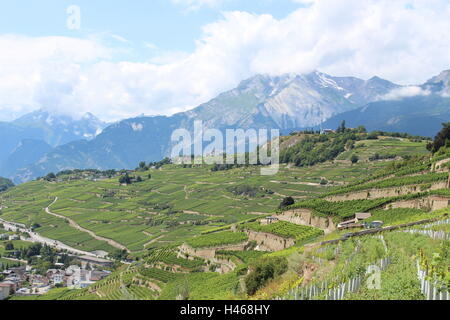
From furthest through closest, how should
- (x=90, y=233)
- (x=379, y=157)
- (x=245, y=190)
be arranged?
(x=90, y=233), (x=245, y=190), (x=379, y=157)

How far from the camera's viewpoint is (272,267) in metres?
24.3

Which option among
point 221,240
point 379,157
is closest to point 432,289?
point 221,240

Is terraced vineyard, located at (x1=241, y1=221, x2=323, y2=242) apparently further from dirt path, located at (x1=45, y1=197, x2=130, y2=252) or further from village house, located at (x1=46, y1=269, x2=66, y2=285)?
dirt path, located at (x1=45, y1=197, x2=130, y2=252)

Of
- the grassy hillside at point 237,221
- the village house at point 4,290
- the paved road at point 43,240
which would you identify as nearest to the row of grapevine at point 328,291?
the grassy hillside at point 237,221

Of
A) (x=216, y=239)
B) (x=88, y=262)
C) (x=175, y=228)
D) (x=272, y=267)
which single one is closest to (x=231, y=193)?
(x=175, y=228)

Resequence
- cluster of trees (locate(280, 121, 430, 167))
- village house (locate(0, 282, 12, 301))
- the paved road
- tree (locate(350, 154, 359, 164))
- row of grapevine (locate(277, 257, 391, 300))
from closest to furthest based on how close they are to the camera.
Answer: row of grapevine (locate(277, 257, 391, 300))
village house (locate(0, 282, 12, 301))
the paved road
tree (locate(350, 154, 359, 164))
cluster of trees (locate(280, 121, 430, 167))

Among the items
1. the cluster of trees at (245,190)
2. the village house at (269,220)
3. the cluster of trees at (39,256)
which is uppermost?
the village house at (269,220)

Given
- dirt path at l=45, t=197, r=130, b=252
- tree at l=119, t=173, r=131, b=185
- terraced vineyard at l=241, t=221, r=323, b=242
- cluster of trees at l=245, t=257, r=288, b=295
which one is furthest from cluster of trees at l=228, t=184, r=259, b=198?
cluster of trees at l=245, t=257, r=288, b=295

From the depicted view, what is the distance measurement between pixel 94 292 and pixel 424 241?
46432 millimetres

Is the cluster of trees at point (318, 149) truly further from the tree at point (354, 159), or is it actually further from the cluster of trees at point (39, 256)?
the cluster of trees at point (39, 256)

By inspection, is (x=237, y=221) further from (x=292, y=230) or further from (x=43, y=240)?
(x=43, y=240)

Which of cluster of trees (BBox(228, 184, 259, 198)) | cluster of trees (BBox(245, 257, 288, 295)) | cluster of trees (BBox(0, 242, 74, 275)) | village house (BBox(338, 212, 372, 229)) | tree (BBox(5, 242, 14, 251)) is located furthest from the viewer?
tree (BBox(5, 242, 14, 251))

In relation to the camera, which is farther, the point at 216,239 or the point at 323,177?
the point at 323,177
